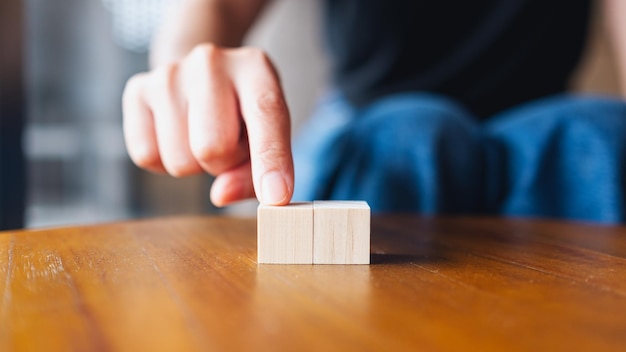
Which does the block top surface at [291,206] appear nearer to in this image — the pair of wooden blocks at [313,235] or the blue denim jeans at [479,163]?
the pair of wooden blocks at [313,235]

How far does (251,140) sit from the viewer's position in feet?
1.97

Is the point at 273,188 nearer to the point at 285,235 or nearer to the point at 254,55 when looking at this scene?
the point at 285,235

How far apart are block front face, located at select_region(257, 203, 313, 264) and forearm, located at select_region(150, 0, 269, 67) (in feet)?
2.04

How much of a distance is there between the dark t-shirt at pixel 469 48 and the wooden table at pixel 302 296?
43.2 inches

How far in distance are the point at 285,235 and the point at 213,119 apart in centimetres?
20

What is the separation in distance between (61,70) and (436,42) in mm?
2364

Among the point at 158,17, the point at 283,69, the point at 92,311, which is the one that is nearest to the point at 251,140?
the point at 92,311

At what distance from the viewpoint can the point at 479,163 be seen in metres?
1.11

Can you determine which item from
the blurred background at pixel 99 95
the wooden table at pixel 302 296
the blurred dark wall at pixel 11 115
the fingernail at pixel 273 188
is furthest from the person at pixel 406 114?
the blurred background at pixel 99 95

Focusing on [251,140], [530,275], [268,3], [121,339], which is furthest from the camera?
[268,3]

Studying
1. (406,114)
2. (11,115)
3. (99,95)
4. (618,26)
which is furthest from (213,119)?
(99,95)

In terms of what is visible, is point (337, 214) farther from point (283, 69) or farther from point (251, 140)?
point (283, 69)

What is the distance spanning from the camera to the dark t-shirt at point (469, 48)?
1.64 meters

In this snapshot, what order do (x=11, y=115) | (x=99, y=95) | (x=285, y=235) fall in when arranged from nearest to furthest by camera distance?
(x=285, y=235)
(x=11, y=115)
(x=99, y=95)
